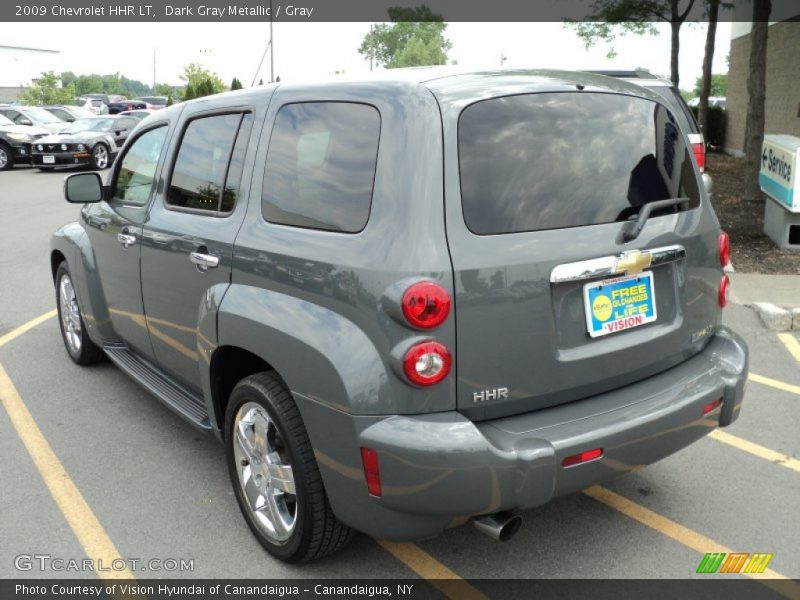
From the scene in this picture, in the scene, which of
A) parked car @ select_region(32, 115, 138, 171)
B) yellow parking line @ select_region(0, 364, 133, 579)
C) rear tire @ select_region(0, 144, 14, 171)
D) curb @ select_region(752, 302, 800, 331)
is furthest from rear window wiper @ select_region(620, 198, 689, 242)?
rear tire @ select_region(0, 144, 14, 171)

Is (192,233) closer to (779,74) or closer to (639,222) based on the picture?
(639,222)

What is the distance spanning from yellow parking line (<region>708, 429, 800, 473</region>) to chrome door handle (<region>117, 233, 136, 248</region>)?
11.0 feet

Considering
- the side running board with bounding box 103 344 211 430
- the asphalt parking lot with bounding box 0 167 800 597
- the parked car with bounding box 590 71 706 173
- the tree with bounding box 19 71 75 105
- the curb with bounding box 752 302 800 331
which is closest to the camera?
the asphalt parking lot with bounding box 0 167 800 597

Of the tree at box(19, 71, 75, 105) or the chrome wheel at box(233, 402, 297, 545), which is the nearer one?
the chrome wheel at box(233, 402, 297, 545)

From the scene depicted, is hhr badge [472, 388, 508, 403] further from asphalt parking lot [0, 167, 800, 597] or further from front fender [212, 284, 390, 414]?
asphalt parking lot [0, 167, 800, 597]

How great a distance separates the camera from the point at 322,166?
9.70 feet

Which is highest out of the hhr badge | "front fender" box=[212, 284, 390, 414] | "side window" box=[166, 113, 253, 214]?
"side window" box=[166, 113, 253, 214]

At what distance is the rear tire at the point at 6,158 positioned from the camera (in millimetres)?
22406

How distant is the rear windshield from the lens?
8.90ft

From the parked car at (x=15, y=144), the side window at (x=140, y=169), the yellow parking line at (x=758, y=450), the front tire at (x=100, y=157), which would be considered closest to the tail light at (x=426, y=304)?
the side window at (x=140, y=169)

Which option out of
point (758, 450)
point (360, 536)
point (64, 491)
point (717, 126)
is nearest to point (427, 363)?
point (360, 536)

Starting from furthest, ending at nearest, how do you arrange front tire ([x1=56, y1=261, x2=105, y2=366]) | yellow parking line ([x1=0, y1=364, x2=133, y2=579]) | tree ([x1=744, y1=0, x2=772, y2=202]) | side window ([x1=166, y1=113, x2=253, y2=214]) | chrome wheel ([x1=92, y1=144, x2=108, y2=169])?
chrome wheel ([x1=92, y1=144, x2=108, y2=169]) < tree ([x1=744, y1=0, x2=772, y2=202]) < front tire ([x1=56, y1=261, x2=105, y2=366]) < side window ([x1=166, y1=113, x2=253, y2=214]) < yellow parking line ([x1=0, y1=364, x2=133, y2=579])

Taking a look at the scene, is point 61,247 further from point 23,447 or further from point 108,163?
point 108,163

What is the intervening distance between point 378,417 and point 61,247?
12.2ft
